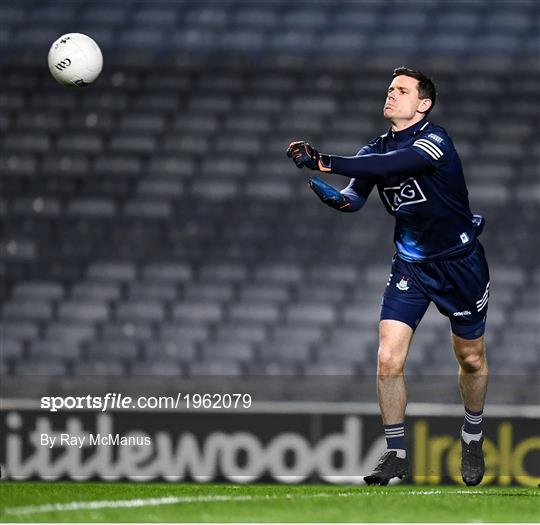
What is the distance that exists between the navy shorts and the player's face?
68 cm

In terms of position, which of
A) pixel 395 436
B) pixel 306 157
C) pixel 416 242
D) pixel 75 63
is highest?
pixel 75 63

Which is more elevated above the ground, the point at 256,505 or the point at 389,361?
the point at 389,361

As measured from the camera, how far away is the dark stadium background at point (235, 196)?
1205 cm

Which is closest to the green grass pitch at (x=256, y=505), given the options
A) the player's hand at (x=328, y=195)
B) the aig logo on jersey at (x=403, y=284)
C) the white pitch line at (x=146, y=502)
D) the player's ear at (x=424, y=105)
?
the white pitch line at (x=146, y=502)

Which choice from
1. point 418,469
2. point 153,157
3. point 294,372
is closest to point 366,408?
point 418,469

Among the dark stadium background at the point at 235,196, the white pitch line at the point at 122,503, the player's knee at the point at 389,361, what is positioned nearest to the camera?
the white pitch line at the point at 122,503

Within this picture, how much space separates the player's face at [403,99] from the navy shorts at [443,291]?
680mm

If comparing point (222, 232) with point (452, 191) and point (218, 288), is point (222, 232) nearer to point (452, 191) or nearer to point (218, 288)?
point (218, 288)

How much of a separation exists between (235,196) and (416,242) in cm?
777

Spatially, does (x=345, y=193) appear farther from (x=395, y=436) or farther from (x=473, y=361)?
(x=395, y=436)

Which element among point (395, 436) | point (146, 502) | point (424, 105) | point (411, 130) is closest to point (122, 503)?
point (146, 502)

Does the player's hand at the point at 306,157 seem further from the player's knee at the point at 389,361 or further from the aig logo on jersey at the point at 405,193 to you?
the player's knee at the point at 389,361

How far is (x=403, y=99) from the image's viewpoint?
20.0 feet

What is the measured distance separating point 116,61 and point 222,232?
3.00m
